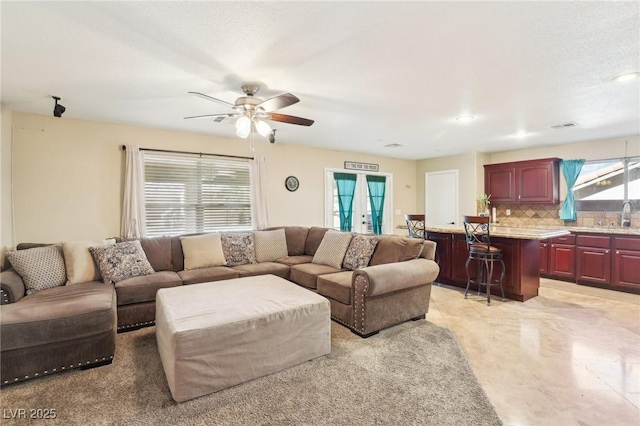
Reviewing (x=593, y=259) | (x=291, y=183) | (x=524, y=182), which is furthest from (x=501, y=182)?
(x=291, y=183)

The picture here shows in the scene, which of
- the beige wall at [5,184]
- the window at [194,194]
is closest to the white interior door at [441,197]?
the window at [194,194]

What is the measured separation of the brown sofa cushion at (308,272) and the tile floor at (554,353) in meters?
1.35

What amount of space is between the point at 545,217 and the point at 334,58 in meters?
5.65

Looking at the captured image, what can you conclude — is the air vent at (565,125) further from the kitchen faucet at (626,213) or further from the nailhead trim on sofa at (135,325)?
the nailhead trim on sofa at (135,325)

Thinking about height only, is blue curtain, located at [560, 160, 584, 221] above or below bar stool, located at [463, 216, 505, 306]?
above

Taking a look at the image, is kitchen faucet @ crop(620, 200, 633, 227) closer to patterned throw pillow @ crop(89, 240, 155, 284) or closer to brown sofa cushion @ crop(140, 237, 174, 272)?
brown sofa cushion @ crop(140, 237, 174, 272)

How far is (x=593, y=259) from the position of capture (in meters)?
4.77

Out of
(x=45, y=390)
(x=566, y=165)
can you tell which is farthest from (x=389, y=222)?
(x=45, y=390)

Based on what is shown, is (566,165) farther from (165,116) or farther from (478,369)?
(165,116)

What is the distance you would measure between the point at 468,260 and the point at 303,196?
10.00ft

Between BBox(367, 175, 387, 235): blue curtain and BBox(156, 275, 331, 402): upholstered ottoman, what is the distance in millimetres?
4470

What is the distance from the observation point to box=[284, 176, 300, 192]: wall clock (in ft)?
18.5

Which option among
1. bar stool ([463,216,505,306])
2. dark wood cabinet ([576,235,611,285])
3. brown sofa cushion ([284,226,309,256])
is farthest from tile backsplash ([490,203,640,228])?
brown sofa cushion ([284,226,309,256])

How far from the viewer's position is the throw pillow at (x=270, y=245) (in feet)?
15.3
